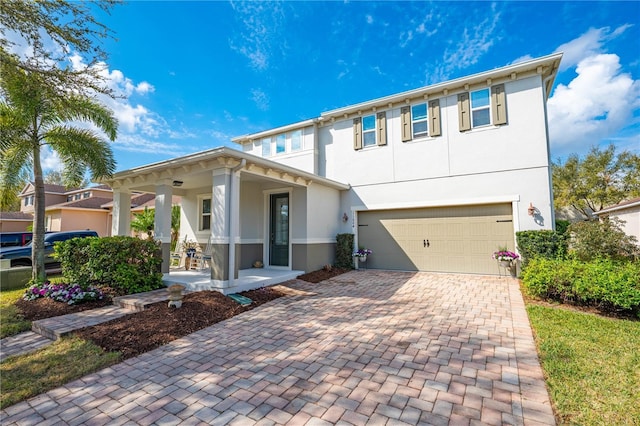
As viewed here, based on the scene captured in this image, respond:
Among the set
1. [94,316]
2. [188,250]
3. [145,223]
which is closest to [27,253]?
[145,223]

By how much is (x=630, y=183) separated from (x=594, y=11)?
19344mm

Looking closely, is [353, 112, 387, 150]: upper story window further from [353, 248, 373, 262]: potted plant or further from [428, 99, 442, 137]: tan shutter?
[353, 248, 373, 262]: potted plant

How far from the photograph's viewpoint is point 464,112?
9320mm

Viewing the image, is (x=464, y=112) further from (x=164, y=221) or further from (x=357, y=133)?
(x=164, y=221)

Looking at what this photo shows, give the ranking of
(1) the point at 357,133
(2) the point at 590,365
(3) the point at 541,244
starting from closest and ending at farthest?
1. (2) the point at 590,365
2. (3) the point at 541,244
3. (1) the point at 357,133

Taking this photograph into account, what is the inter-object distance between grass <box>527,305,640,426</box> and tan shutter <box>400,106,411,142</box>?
693 cm

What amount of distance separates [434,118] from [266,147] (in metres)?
7.49

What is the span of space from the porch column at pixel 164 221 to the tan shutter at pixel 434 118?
28.0 feet

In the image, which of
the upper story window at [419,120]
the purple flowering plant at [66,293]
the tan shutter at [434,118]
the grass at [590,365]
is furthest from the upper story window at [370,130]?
the purple flowering plant at [66,293]

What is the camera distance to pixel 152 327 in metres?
4.57

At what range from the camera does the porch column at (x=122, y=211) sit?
8977 mm

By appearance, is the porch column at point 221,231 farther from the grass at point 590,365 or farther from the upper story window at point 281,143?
the upper story window at point 281,143

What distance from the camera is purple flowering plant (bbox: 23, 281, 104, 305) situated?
19.8 ft

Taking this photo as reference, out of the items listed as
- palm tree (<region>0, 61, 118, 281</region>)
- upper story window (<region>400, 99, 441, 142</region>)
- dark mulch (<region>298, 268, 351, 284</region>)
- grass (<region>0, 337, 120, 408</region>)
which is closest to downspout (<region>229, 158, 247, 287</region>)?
dark mulch (<region>298, 268, 351, 284</region>)
